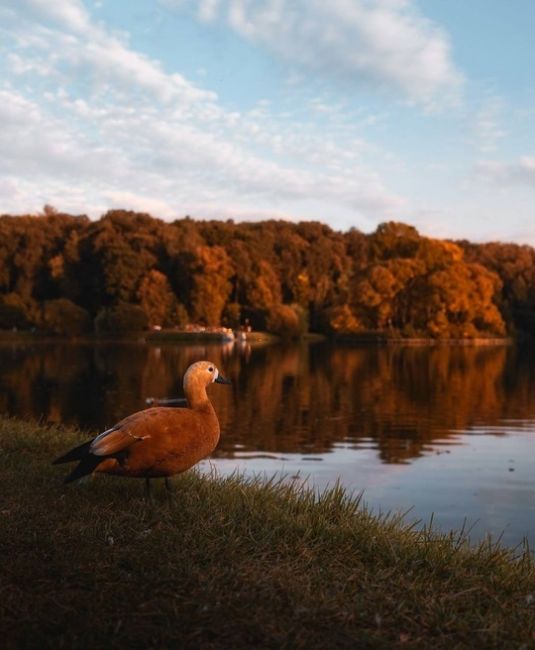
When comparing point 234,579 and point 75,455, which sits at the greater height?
point 75,455

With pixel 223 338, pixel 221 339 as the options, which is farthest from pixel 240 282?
pixel 223 338

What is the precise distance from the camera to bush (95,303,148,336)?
81.2m

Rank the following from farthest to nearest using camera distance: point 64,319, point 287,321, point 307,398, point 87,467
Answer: point 287,321, point 64,319, point 307,398, point 87,467

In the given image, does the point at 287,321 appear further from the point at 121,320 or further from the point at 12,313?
the point at 12,313

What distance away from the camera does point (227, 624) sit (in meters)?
3.59

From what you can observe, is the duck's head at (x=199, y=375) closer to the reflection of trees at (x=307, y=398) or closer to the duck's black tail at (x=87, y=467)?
the duck's black tail at (x=87, y=467)

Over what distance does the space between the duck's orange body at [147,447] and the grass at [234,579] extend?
284 millimetres

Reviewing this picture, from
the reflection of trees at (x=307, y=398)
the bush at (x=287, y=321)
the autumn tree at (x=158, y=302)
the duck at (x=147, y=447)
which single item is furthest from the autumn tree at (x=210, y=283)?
the duck at (x=147, y=447)

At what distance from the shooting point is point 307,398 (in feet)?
85.6

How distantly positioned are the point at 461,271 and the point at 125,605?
7743 cm

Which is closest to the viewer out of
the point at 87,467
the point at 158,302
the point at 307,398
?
the point at 87,467

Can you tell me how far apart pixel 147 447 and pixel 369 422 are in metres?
15.5

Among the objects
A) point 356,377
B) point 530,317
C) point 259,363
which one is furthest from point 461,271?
point 356,377

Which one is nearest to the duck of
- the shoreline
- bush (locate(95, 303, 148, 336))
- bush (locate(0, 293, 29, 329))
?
the shoreline
